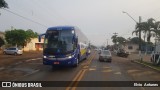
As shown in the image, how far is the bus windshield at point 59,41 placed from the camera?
2414 cm

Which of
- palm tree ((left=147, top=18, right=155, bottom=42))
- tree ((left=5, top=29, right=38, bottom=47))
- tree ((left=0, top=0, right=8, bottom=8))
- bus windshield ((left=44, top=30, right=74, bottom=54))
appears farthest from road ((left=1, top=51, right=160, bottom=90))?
tree ((left=5, top=29, right=38, bottom=47))

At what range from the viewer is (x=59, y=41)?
24406mm

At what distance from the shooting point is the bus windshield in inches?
950

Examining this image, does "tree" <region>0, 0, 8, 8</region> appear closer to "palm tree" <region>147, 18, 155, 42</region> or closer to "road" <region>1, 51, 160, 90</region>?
"road" <region>1, 51, 160, 90</region>

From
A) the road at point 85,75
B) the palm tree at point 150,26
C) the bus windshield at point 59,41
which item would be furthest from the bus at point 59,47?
the palm tree at point 150,26

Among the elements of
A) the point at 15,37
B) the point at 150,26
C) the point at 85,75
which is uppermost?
the point at 150,26

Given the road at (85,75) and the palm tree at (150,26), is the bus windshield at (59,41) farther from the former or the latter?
the palm tree at (150,26)

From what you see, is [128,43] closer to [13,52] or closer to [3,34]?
[3,34]

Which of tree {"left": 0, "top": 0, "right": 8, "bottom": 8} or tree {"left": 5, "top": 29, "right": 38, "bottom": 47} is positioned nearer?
tree {"left": 0, "top": 0, "right": 8, "bottom": 8}

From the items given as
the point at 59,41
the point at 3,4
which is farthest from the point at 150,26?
the point at 59,41

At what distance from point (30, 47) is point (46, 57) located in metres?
80.0

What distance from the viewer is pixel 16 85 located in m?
15.1

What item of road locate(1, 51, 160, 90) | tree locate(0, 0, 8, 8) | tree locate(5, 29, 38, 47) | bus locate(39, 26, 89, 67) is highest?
tree locate(0, 0, 8, 8)

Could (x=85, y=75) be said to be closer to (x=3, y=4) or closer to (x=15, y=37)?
(x=3, y=4)
